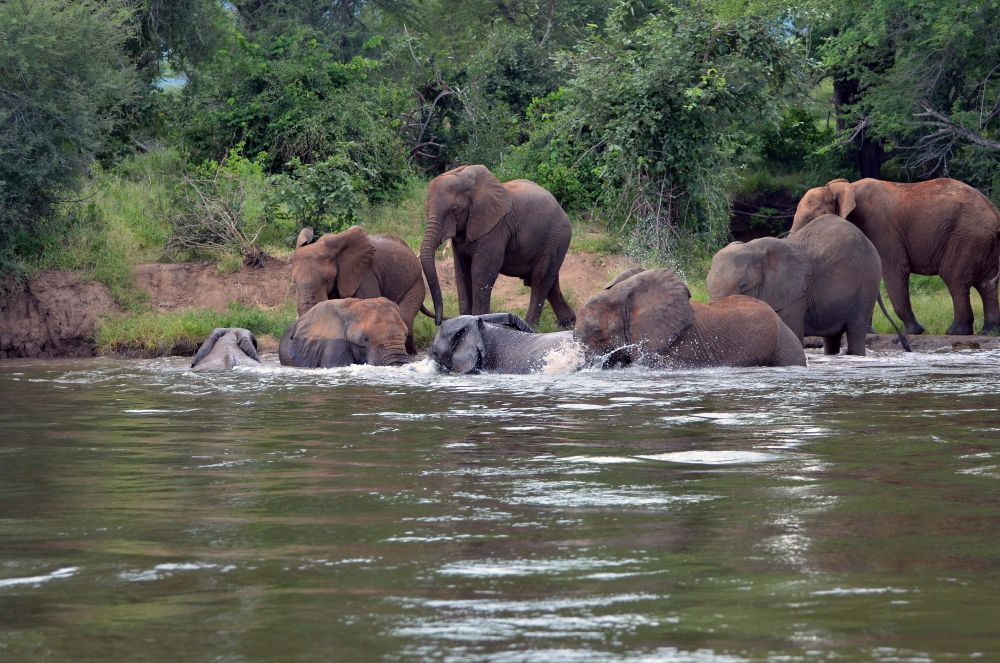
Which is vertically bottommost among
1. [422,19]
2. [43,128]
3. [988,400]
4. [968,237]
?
[988,400]

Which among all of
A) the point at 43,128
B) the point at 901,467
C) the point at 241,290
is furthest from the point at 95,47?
the point at 901,467

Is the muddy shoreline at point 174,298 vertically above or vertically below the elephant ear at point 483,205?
below

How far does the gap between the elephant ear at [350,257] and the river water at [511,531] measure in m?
5.08

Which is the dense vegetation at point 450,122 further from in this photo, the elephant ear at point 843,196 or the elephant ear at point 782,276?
the elephant ear at point 782,276

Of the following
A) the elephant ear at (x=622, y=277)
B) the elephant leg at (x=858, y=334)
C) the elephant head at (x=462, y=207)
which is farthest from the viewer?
the elephant head at (x=462, y=207)

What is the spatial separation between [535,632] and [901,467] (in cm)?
338

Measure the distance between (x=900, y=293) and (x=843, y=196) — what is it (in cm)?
144

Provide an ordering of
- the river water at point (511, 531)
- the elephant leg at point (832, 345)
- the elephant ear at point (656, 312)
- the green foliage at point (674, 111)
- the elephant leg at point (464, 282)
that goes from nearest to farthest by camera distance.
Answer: the river water at point (511, 531)
the elephant ear at point (656, 312)
the elephant leg at point (832, 345)
the elephant leg at point (464, 282)
the green foliage at point (674, 111)

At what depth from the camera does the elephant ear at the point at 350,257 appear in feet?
50.0

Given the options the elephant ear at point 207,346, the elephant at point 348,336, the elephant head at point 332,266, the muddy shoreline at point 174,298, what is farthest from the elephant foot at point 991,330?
the elephant ear at point 207,346

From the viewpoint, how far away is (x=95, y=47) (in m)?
18.0

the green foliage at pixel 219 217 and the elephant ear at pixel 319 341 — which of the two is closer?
the elephant ear at pixel 319 341

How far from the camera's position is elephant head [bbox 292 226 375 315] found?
1507 cm

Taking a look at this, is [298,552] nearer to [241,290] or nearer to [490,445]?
[490,445]
